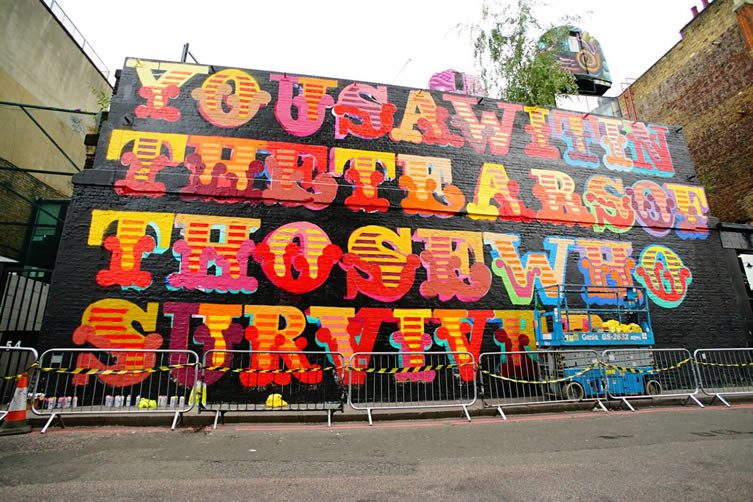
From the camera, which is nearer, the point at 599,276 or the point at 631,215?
the point at 599,276

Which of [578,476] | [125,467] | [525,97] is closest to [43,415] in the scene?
[125,467]

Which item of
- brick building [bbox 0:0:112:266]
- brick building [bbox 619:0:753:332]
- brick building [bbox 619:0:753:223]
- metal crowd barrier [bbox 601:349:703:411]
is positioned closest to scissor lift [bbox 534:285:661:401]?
metal crowd barrier [bbox 601:349:703:411]

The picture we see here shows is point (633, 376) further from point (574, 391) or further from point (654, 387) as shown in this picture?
point (574, 391)

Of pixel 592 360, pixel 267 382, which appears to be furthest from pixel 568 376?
pixel 267 382

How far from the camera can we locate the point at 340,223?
10219 mm

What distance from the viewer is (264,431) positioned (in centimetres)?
626

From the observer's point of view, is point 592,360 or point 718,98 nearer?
point 592,360

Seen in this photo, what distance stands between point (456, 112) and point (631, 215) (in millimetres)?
5980

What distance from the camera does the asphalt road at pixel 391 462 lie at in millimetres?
3600

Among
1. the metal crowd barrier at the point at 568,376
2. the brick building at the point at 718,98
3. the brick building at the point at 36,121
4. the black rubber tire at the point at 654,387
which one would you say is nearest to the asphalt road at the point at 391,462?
the metal crowd barrier at the point at 568,376

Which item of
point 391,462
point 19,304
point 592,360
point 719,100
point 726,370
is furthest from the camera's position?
point 719,100

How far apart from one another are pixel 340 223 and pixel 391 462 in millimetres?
6477

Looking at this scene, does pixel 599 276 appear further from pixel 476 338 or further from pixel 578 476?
pixel 578 476

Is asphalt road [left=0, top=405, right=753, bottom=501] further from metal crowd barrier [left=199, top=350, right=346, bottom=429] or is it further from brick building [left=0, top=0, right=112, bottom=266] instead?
brick building [left=0, top=0, right=112, bottom=266]
